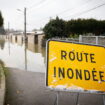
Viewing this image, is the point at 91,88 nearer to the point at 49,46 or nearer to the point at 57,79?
the point at 57,79

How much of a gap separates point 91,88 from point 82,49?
640 mm

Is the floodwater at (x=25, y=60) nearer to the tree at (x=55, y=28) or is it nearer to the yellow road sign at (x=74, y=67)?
the yellow road sign at (x=74, y=67)

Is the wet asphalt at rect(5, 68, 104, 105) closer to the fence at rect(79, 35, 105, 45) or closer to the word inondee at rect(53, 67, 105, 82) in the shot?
the word inondee at rect(53, 67, 105, 82)

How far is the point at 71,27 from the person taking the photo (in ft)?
95.1

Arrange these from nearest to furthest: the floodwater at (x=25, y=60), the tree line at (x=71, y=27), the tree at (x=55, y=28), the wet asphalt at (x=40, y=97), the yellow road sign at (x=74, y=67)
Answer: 1. the yellow road sign at (x=74, y=67)
2. the wet asphalt at (x=40, y=97)
3. the floodwater at (x=25, y=60)
4. the tree at (x=55, y=28)
5. the tree line at (x=71, y=27)

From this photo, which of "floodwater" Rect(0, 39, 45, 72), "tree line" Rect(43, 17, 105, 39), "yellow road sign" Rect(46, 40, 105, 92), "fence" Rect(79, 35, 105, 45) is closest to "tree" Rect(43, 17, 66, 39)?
"tree line" Rect(43, 17, 105, 39)

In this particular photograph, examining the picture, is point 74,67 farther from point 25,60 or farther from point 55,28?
point 55,28

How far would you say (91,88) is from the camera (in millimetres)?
2748

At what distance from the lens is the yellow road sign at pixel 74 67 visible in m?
2.70

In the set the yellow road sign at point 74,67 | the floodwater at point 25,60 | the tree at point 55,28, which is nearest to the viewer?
the yellow road sign at point 74,67

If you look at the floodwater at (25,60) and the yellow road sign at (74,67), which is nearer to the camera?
the yellow road sign at (74,67)

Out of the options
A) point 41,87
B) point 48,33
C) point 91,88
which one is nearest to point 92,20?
point 48,33

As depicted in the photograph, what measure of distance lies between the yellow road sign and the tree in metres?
24.0

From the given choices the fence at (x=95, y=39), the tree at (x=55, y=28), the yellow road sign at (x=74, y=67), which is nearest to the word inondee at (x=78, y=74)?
the yellow road sign at (x=74, y=67)
